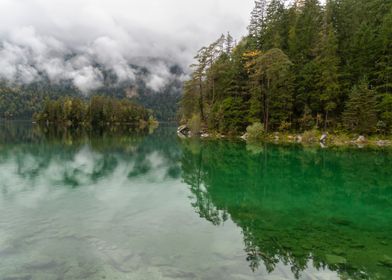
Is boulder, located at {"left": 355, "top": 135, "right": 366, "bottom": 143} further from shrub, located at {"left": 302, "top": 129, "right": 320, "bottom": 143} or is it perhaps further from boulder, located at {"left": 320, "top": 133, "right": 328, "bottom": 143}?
shrub, located at {"left": 302, "top": 129, "right": 320, "bottom": 143}

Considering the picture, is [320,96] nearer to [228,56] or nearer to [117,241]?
[228,56]

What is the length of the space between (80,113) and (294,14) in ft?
396

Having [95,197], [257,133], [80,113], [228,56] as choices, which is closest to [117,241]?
[95,197]

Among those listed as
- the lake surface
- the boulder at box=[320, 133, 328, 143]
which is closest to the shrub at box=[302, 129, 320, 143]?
the boulder at box=[320, 133, 328, 143]

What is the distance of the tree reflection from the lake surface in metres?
0.06

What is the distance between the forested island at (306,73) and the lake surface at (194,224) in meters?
→ 33.3

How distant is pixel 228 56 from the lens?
79688 millimetres

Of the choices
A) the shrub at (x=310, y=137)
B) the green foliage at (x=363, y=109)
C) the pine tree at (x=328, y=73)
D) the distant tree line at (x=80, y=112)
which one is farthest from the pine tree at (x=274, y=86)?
the distant tree line at (x=80, y=112)

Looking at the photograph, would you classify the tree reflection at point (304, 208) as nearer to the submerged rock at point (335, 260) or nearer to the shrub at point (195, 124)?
the submerged rock at point (335, 260)

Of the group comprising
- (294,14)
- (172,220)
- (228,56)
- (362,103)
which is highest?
(294,14)

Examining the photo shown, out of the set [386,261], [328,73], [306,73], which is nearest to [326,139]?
[328,73]

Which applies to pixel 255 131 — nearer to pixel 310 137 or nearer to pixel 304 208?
pixel 310 137

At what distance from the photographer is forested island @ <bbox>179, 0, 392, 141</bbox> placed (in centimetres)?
5578

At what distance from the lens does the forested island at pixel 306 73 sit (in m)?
55.8
